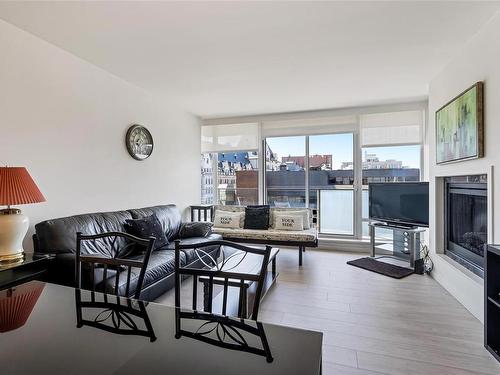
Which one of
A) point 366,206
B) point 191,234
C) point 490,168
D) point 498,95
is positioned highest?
point 498,95

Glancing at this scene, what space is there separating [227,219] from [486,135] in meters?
3.64

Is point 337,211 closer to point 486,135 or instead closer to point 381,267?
point 381,267

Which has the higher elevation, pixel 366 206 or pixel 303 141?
pixel 303 141

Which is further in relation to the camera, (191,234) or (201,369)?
→ (191,234)

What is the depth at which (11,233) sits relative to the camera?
2090 mm

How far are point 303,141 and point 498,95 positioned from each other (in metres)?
3.32

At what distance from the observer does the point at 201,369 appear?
2.66 ft

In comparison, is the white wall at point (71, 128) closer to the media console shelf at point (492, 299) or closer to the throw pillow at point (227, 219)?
the throw pillow at point (227, 219)

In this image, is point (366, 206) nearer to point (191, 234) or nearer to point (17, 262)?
point (191, 234)

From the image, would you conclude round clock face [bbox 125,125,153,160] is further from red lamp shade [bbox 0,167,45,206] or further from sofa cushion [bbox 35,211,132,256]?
red lamp shade [bbox 0,167,45,206]

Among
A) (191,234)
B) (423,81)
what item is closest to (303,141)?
(423,81)

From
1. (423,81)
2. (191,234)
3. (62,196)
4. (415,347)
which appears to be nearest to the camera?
(415,347)

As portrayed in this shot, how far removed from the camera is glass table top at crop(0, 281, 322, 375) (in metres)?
0.83

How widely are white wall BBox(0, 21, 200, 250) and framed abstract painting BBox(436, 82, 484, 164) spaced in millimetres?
3804
